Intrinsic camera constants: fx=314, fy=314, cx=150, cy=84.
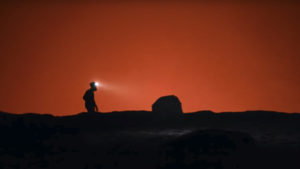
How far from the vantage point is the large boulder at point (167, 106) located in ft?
55.2

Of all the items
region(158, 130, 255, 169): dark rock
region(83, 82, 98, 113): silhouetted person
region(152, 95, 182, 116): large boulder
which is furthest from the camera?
region(152, 95, 182, 116): large boulder

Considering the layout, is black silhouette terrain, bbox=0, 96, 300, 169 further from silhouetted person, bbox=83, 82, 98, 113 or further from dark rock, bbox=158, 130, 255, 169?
silhouetted person, bbox=83, 82, 98, 113

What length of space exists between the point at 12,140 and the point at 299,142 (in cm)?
853

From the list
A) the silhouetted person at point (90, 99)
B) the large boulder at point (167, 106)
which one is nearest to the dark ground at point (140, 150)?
the silhouetted person at point (90, 99)

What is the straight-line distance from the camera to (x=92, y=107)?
14844mm

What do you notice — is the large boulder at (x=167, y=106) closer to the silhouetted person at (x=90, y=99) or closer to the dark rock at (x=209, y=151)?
the silhouetted person at (x=90, y=99)

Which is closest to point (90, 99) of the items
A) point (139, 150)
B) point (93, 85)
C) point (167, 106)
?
point (93, 85)

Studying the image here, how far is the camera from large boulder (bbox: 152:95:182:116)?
16828 mm

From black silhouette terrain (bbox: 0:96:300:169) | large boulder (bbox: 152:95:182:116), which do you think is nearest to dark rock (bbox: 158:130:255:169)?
black silhouette terrain (bbox: 0:96:300:169)

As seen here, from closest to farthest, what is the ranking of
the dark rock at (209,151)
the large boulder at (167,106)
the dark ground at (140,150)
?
the dark rock at (209,151), the dark ground at (140,150), the large boulder at (167,106)

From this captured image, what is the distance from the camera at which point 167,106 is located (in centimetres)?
1708

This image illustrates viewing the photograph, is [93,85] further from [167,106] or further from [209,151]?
[209,151]

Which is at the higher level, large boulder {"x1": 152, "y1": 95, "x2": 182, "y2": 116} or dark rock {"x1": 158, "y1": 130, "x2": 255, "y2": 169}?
large boulder {"x1": 152, "y1": 95, "x2": 182, "y2": 116}

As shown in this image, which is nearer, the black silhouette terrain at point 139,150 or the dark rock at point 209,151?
the dark rock at point 209,151
